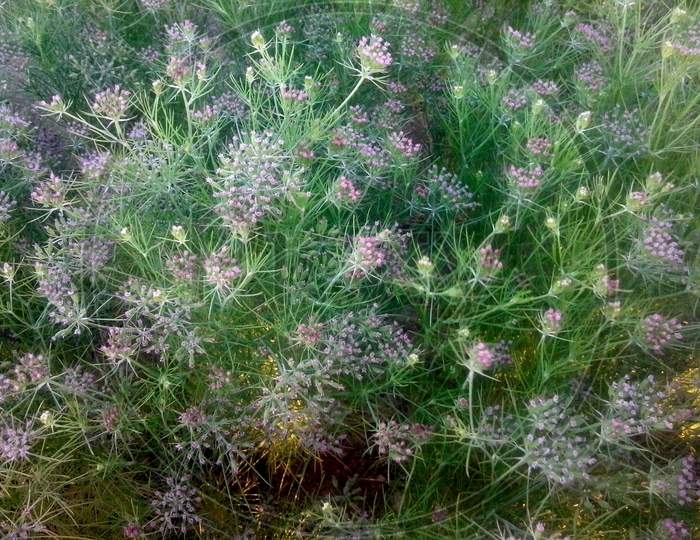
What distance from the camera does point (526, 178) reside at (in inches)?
85.4

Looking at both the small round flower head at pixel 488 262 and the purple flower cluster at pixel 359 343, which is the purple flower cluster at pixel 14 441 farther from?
the small round flower head at pixel 488 262

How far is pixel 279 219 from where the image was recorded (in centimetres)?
209

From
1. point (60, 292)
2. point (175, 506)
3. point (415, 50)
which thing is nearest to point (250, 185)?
point (60, 292)

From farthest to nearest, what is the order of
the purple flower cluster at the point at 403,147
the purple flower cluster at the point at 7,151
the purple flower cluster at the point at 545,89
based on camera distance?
the purple flower cluster at the point at 545,89, the purple flower cluster at the point at 403,147, the purple flower cluster at the point at 7,151

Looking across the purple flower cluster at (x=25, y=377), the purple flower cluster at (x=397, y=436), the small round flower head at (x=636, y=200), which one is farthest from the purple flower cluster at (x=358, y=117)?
the purple flower cluster at (x=25, y=377)

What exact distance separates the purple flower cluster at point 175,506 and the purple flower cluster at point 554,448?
1.03m

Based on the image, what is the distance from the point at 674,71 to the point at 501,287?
3.14 ft

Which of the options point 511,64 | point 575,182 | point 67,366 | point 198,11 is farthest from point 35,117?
point 575,182

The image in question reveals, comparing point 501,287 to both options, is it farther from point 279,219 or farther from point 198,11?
point 198,11

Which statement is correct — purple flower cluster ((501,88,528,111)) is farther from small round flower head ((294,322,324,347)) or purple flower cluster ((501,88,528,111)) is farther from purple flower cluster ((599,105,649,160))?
small round flower head ((294,322,324,347))

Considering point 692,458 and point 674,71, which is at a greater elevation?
point 674,71

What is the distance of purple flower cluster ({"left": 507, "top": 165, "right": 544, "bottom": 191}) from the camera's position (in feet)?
7.04

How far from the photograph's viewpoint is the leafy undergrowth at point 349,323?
2033mm

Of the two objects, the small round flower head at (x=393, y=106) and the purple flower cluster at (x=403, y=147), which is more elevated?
the purple flower cluster at (x=403, y=147)
